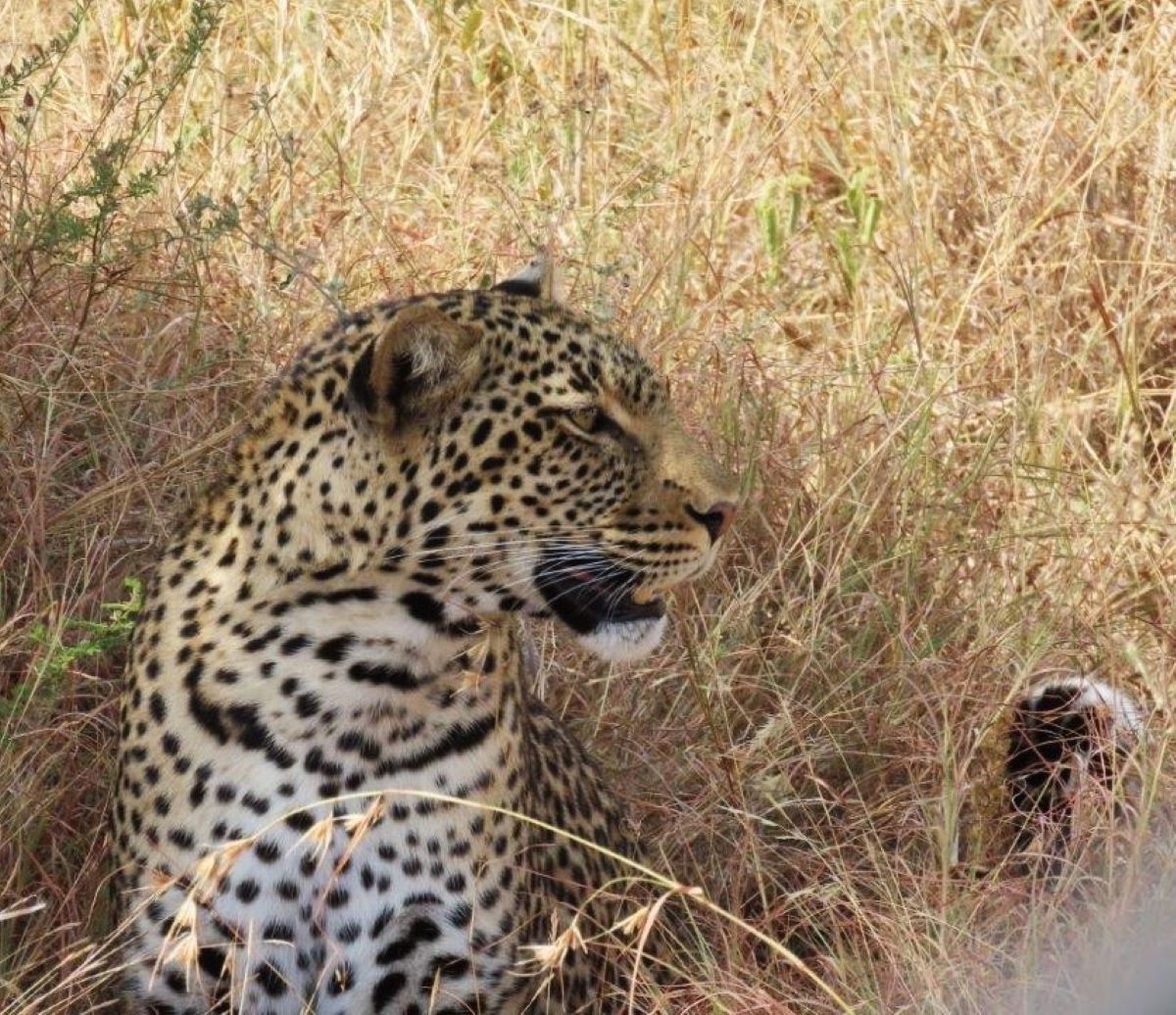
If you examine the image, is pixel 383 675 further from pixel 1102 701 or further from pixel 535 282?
pixel 1102 701

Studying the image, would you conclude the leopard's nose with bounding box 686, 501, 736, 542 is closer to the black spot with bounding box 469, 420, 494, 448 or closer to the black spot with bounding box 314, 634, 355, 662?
the black spot with bounding box 469, 420, 494, 448

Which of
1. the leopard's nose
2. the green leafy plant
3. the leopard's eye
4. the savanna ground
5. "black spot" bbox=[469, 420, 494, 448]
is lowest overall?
the green leafy plant

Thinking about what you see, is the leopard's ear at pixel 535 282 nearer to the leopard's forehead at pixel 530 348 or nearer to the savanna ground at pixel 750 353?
the leopard's forehead at pixel 530 348

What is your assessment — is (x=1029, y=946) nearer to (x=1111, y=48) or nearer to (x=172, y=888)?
(x=172, y=888)

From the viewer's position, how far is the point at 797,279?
21.0ft

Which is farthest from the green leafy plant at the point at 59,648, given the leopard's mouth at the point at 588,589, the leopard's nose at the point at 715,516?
the leopard's nose at the point at 715,516

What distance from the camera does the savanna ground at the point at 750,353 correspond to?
411 cm

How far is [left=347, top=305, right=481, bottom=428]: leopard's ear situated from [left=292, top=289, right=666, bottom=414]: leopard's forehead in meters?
0.06

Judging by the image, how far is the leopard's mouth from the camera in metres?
3.62

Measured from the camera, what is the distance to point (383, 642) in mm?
3562

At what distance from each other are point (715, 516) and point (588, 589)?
0.24 metres

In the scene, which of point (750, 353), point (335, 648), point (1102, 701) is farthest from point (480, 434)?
point (750, 353)

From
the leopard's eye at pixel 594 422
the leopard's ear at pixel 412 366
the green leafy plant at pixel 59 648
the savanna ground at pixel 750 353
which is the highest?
the leopard's ear at pixel 412 366

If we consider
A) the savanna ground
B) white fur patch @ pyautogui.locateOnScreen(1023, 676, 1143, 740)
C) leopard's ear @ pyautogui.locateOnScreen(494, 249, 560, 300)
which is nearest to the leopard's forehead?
leopard's ear @ pyautogui.locateOnScreen(494, 249, 560, 300)
